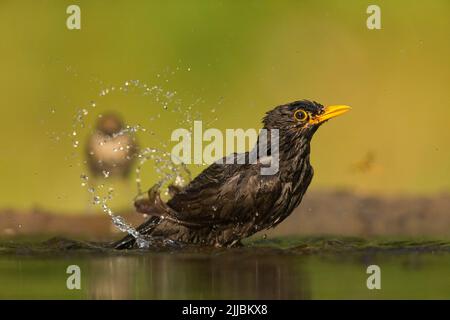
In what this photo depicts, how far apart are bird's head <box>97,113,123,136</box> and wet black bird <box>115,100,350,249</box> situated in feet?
10.5

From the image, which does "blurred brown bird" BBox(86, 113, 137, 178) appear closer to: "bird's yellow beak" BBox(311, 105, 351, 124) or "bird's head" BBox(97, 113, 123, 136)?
"bird's head" BBox(97, 113, 123, 136)

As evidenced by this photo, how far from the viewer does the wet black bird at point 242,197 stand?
13.4m

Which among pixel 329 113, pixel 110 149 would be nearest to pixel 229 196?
pixel 329 113

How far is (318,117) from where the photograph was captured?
13.7m

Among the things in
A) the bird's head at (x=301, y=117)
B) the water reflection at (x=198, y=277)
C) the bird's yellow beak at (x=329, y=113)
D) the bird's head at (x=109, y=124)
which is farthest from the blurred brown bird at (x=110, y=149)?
the water reflection at (x=198, y=277)

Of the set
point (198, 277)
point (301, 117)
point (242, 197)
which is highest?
point (301, 117)

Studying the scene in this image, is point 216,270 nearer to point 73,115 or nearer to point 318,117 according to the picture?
point 318,117

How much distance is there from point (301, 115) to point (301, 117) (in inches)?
0.8

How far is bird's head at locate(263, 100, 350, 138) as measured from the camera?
13.6 m

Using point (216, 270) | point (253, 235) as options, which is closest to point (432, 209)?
point (253, 235)

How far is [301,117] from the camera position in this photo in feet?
44.8

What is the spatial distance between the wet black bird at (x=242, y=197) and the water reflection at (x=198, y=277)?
0.59 m

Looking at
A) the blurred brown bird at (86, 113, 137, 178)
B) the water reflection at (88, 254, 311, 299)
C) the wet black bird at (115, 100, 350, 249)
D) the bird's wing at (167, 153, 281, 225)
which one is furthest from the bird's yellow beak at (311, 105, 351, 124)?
the blurred brown bird at (86, 113, 137, 178)

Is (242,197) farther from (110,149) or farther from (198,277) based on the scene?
(110,149)
